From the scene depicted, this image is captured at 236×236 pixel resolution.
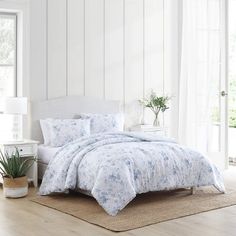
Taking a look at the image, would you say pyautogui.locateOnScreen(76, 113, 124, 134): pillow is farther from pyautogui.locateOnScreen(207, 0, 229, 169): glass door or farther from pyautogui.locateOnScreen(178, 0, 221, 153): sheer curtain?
pyautogui.locateOnScreen(207, 0, 229, 169): glass door

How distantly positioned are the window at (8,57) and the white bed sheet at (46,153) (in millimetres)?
565

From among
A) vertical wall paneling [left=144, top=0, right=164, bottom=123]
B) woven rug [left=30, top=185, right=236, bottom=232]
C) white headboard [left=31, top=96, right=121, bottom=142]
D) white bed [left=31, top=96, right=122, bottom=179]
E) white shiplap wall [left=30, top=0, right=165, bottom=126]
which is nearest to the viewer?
woven rug [left=30, top=185, right=236, bottom=232]

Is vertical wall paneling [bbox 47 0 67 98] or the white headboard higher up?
vertical wall paneling [bbox 47 0 67 98]

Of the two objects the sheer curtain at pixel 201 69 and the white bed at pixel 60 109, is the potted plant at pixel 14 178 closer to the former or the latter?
the white bed at pixel 60 109

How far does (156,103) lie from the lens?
7254mm

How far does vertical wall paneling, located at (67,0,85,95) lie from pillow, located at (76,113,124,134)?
1.35 feet

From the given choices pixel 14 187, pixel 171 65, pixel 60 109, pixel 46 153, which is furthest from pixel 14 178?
pixel 171 65

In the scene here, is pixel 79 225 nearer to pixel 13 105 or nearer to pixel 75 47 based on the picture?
pixel 13 105

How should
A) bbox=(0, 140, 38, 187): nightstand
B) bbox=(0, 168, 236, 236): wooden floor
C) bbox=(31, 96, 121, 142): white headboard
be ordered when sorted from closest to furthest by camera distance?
1. bbox=(0, 168, 236, 236): wooden floor
2. bbox=(0, 140, 38, 187): nightstand
3. bbox=(31, 96, 121, 142): white headboard

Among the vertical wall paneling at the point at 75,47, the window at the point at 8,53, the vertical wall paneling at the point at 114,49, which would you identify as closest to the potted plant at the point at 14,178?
the window at the point at 8,53

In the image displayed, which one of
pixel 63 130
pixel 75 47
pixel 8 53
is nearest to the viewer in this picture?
pixel 63 130

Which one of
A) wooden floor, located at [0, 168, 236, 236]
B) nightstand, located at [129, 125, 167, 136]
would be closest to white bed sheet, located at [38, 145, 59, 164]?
wooden floor, located at [0, 168, 236, 236]

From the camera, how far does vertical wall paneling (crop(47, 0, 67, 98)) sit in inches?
258

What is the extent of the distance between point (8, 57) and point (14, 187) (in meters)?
1.87
